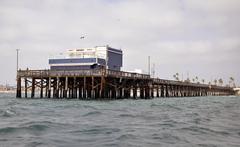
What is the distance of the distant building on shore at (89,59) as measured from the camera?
2566 inches

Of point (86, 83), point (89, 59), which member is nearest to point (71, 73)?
point (86, 83)

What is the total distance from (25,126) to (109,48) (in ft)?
171

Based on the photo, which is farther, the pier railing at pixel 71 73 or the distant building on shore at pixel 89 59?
the distant building on shore at pixel 89 59

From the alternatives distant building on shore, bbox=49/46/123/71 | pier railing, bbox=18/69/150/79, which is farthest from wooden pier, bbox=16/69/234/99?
distant building on shore, bbox=49/46/123/71

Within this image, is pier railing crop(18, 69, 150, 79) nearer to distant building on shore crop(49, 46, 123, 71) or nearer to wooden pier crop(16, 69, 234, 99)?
wooden pier crop(16, 69, 234, 99)

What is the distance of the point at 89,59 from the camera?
214ft

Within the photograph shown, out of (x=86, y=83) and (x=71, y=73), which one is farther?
(x=86, y=83)

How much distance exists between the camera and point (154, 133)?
696 inches

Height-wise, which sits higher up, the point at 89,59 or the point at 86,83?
the point at 89,59

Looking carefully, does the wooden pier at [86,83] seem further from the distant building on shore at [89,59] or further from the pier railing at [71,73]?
the distant building on shore at [89,59]

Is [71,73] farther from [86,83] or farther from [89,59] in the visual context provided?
[89,59]

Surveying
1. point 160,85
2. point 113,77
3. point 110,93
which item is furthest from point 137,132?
point 160,85

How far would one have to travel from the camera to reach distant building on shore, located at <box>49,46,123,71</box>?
214ft

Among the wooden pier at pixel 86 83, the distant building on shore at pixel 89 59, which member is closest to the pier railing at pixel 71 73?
the wooden pier at pixel 86 83
